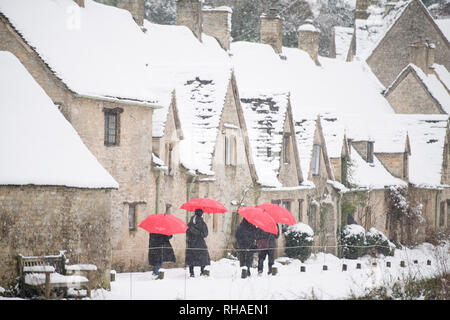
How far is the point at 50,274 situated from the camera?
17.1 m

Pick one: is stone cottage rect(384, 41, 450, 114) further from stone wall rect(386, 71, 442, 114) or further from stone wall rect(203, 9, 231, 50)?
stone wall rect(203, 9, 231, 50)

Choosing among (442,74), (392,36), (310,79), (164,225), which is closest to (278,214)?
(164,225)

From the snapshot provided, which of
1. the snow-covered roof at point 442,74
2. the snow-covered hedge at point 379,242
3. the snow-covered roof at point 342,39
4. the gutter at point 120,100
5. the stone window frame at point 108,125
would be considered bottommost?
the snow-covered hedge at point 379,242

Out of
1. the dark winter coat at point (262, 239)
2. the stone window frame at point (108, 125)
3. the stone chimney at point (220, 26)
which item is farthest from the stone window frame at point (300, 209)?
the stone window frame at point (108, 125)

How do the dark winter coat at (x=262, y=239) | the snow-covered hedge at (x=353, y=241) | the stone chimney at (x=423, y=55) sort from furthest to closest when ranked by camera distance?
the stone chimney at (x=423, y=55) → the snow-covered hedge at (x=353, y=241) → the dark winter coat at (x=262, y=239)

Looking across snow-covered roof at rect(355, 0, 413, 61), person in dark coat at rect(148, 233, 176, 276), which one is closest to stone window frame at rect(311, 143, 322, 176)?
person in dark coat at rect(148, 233, 176, 276)

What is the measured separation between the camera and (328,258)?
32.3 m

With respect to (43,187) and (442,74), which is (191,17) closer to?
(442,74)

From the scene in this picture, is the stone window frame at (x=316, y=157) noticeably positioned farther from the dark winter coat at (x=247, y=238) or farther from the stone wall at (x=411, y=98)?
the stone wall at (x=411, y=98)

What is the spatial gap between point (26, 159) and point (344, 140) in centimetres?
2150

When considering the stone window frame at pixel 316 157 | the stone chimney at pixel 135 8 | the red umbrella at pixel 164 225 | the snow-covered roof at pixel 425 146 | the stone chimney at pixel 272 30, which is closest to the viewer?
the red umbrella at pixel 164 225

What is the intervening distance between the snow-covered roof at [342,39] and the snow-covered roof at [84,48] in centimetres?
2918

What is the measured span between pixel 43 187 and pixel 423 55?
112ft

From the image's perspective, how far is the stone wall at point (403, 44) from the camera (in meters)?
49.2
